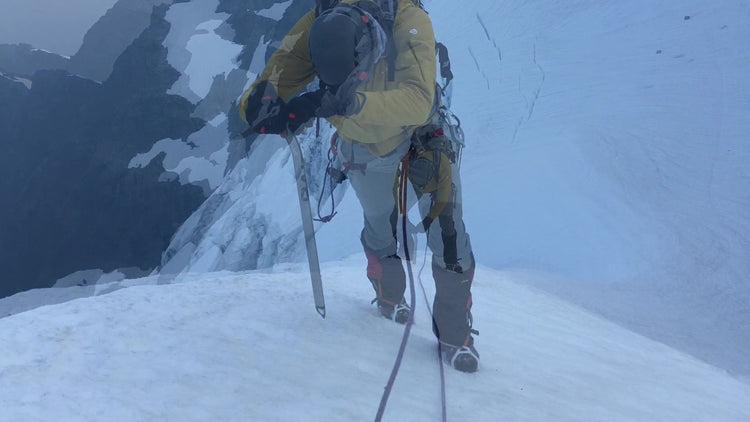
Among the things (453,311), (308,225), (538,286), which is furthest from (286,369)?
(538,286)

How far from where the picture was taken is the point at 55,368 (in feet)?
5.45

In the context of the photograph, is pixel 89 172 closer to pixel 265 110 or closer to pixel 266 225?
pixel 266 225

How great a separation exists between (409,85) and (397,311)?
4.19ft

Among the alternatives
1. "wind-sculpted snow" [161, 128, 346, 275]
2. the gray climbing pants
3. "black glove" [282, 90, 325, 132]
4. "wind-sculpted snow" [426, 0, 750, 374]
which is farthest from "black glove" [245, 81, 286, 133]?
"wind-sculpted snow" [161, 128, 346, 275]

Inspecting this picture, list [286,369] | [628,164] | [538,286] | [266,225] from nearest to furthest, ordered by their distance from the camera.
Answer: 1. [286,369]
2. [538,286]
3. [628,164]
4. [266,225]

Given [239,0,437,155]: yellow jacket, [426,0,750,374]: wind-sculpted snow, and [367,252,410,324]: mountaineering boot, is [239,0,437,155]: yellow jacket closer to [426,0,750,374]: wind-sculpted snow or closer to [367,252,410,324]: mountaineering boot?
[367,252,410,324]: mountaineering boot

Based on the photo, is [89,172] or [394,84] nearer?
[394,84]

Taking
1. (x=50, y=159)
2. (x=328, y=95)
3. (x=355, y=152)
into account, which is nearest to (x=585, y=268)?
(x=355, y=152)

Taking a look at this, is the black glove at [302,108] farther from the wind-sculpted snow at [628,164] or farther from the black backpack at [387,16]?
the wind-sculpted snow at [628,164]

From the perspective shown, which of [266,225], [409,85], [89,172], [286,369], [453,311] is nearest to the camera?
[286,369]

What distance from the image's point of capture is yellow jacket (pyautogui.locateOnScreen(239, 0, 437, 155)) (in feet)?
6.66

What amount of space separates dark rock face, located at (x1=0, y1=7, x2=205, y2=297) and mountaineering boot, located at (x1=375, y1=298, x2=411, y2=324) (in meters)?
47.2

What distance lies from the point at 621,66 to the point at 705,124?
6.83 ft

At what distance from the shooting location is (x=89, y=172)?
2084 inches
